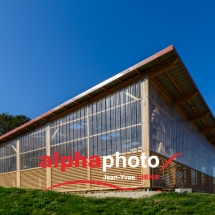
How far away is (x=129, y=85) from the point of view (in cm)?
1947

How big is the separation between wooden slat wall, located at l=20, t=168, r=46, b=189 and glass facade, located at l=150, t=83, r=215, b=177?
10300 millimetres

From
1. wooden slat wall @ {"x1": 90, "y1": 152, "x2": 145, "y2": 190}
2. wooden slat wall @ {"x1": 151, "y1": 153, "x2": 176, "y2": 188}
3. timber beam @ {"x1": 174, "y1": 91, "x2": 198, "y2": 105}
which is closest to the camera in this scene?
wooden slat wall @ {"x1": 90, "y1": 152, "x2": 145, "y2": 190}

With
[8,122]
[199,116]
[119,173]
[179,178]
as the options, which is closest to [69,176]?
[119,173]

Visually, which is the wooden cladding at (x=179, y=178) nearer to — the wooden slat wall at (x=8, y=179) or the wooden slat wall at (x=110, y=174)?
the wooden slat wall at (x=110, y=174)

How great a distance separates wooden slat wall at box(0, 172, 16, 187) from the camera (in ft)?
90.7

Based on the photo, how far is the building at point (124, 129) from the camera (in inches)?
724

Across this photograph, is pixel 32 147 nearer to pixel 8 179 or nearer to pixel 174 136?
pixel 8 179

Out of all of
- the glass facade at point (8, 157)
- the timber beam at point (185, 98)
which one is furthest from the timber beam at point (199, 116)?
the glass facade at point (8, 157)

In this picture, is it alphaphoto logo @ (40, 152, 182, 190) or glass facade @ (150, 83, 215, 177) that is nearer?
alphaphoto logo @ (40, 152, 182, 190)

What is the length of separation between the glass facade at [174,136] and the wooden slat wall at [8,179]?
15111mm

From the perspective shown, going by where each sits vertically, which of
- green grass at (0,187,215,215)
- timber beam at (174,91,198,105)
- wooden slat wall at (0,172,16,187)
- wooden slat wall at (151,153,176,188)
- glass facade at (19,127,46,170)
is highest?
timber beam at (174,91,198,105)

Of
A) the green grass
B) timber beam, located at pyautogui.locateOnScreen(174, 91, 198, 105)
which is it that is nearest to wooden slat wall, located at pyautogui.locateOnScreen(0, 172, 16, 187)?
the green grass

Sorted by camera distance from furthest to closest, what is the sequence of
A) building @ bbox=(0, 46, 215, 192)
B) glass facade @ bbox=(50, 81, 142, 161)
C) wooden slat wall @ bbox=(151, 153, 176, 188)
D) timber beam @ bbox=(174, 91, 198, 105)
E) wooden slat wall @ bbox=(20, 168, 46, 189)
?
1. wooden slat wall @ bbox=(20, 168, 46, 189)
2. timber beam @ bbox=(174, 91, 198, 105)
3. glass facade @ bbox=(50, 81, 142, 161)
4. building @ bbox=(0, 46, 215, 192)
5. wooden slat wall @ bbox=(151, 153, 176, 188)

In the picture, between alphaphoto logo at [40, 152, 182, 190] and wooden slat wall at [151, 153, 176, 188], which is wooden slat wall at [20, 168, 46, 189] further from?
wooden slat wall at [151, 153, 176, 188]
